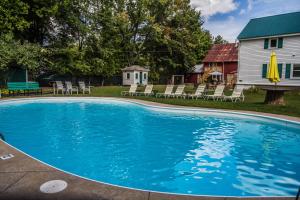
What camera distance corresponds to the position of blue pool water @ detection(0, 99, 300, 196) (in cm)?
469

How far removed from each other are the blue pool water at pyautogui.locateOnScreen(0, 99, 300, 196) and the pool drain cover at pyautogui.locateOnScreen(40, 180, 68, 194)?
147cm

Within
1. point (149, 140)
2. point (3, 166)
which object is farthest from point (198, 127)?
point (3, 166)

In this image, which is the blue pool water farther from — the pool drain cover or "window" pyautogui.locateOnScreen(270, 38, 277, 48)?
"window" pyautogui.locateOnScreen(270, 38, 277, 48)

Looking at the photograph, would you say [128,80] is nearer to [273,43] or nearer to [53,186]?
[273,43]

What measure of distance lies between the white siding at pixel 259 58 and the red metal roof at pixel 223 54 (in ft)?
35.8

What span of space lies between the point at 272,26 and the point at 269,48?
2032 millimetres

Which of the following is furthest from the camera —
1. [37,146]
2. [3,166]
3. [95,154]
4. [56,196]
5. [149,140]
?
[149,140]

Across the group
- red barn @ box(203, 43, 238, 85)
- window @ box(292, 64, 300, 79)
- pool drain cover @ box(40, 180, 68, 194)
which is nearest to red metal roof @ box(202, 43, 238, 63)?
red barn @ box(203, 43, 238, 85)

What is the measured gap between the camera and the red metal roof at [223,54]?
108 ft

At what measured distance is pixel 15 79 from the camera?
76.3 ft

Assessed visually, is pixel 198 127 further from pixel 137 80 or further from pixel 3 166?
pixel 137 80

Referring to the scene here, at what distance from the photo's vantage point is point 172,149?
262 inches

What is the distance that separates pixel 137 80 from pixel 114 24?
7.87m

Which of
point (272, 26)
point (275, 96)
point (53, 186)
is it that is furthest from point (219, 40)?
point (53, 186)
